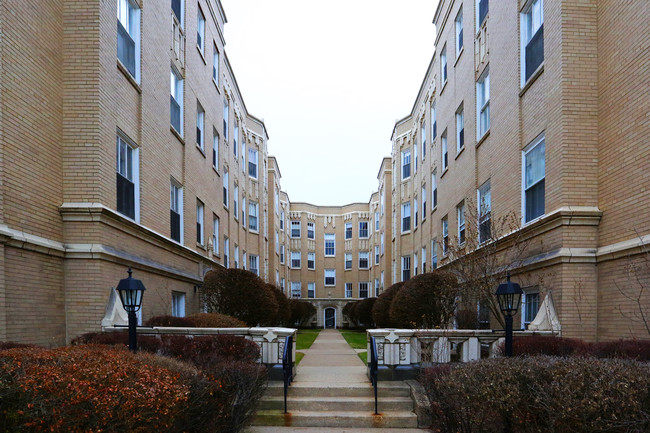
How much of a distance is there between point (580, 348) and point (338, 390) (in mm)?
3998

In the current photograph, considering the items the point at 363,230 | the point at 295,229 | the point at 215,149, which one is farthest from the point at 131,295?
the point at 363,230

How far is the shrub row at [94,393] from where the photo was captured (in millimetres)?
3969

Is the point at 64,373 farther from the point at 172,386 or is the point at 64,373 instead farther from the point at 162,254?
the point at 162,254

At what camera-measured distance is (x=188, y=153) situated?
16812mm

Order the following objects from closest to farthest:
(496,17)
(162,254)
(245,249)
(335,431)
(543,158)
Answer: (335,431)
(543,158)
(162,254)
(496,17)
(245,249)

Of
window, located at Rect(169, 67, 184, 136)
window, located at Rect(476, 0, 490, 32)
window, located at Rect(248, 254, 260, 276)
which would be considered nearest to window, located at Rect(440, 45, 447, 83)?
window, located at Rect(476, 0, 490, 32)

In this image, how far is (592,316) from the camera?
9344mm

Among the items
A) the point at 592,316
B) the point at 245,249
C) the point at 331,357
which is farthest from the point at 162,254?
the point at 245,249

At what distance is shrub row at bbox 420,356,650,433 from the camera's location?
4125 millimetres

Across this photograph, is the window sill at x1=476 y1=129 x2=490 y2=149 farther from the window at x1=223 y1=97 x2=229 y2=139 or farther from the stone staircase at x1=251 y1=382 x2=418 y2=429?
the window at x1=223 y1=97 x2=229 y2=139

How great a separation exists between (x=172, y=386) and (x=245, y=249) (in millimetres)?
24523

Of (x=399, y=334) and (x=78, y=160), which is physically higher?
(x=78, y=160)

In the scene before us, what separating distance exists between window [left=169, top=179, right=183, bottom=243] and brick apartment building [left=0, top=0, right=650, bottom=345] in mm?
69

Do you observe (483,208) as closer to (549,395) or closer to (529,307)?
(529,307)
